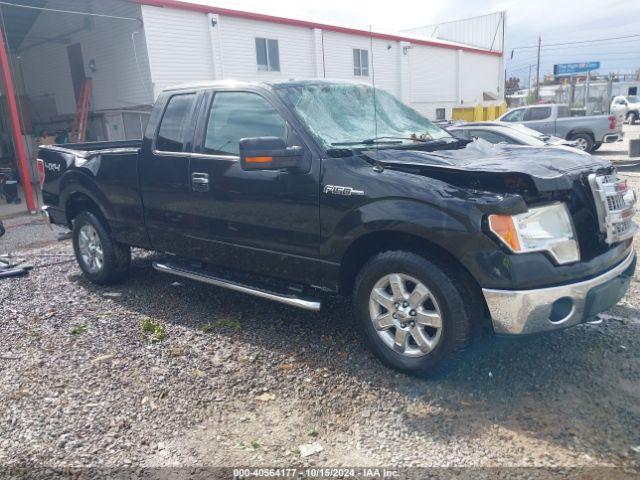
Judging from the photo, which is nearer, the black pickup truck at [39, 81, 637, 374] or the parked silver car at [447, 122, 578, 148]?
the black pickup truck at [39, 81, 637, 374]

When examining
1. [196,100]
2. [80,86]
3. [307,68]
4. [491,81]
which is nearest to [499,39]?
[491,81]

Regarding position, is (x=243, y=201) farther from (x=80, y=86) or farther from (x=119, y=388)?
(x=80, y=86)

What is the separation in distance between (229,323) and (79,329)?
1.26 m

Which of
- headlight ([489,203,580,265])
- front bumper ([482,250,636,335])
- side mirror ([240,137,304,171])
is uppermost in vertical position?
side mirror ([240,137,304,171])

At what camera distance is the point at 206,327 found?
14.8 ft

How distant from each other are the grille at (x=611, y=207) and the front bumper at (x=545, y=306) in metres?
0.31

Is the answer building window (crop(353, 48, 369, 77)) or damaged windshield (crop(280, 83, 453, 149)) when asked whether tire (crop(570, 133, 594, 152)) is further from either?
damaged windshield (crop(280, 83, 453, 149))

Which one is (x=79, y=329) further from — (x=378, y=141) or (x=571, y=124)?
(x=571, y=124)

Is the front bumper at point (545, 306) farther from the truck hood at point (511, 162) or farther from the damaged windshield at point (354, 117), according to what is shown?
the damaged windshield at point (354, 117)

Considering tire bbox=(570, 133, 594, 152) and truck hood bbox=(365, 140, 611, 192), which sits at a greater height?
truck hood bbox=(365, 140, 611, 192)

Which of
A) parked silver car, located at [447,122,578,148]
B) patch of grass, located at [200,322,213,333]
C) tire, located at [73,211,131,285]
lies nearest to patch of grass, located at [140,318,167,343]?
patch of grass, located at [200,322,213,333]

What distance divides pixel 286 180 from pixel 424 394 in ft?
5.52

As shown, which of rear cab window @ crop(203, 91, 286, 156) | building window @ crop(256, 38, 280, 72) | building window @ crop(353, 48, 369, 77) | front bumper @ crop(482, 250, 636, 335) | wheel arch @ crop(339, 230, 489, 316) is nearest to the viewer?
front bumper @ crop(482, 250, 636, 335)

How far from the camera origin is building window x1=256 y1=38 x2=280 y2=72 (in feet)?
63.8
